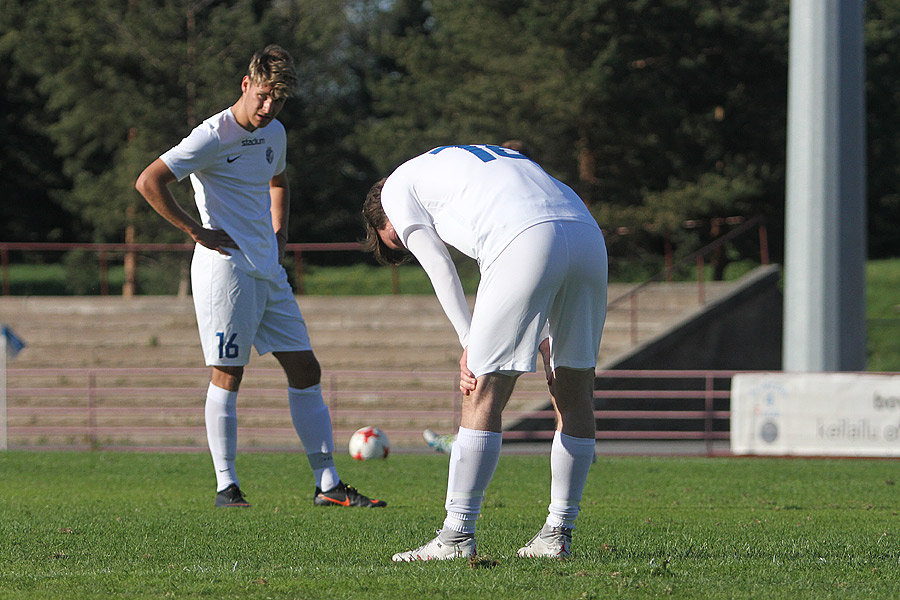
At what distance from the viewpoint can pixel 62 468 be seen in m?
9.77

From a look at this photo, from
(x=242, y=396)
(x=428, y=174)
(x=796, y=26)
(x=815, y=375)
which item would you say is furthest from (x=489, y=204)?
(x=242, y=396)

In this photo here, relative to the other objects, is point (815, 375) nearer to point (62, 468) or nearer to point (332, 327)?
point (62, 468)

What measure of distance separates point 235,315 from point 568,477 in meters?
2.58

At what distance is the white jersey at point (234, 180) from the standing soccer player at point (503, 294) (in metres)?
2.16

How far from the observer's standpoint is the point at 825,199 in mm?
15273

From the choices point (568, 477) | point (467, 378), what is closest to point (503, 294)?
point (467, 378)

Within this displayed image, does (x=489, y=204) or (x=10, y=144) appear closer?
(x=489, y=204)

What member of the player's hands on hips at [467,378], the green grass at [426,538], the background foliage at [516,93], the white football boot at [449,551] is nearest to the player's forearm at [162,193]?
the green grass at [426,538]

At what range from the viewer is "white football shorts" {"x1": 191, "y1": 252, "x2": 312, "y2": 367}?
628 cm

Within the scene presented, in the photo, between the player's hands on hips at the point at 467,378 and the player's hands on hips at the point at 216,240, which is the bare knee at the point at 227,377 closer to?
the player's hands on hips at the point at 216,240

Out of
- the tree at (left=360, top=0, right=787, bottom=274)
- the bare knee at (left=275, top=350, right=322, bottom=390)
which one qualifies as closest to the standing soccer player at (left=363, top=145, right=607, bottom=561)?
the bare knee at (left=275, top=350, right=322, bottom=390)

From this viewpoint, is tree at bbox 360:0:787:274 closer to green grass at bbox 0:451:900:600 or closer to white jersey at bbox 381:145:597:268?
green grass at bbox 0:451:900:600

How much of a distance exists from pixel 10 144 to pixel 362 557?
128ft

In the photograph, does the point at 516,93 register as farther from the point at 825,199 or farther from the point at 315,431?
the point at 315,431
